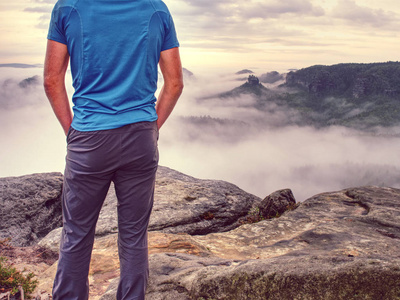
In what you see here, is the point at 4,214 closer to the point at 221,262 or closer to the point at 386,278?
the point at 221,262

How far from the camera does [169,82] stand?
14.6 ft

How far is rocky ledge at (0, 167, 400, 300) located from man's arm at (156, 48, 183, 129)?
1874 millimetres

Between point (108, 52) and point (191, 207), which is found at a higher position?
point (108, 52)

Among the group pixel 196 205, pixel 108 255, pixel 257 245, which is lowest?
pixel 196 205

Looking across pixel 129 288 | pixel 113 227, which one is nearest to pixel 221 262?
pixel 129 288

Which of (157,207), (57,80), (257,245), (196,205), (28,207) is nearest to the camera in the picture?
(57,80)

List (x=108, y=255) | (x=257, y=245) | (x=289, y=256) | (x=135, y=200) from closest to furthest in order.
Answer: (x=135, y=200) < (x=289, y=256) < (x=108, y=255) < (x=257, y=245)

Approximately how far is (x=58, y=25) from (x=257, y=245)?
22.5 feet

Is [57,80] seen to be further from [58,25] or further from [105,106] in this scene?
[105,106]

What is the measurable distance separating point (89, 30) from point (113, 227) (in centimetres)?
812

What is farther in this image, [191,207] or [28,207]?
[28,207]

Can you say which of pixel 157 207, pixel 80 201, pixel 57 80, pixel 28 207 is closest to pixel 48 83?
pixel 57 80

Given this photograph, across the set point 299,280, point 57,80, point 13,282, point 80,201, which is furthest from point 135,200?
point 13,282

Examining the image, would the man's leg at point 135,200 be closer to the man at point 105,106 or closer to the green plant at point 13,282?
the man at point 105,106
